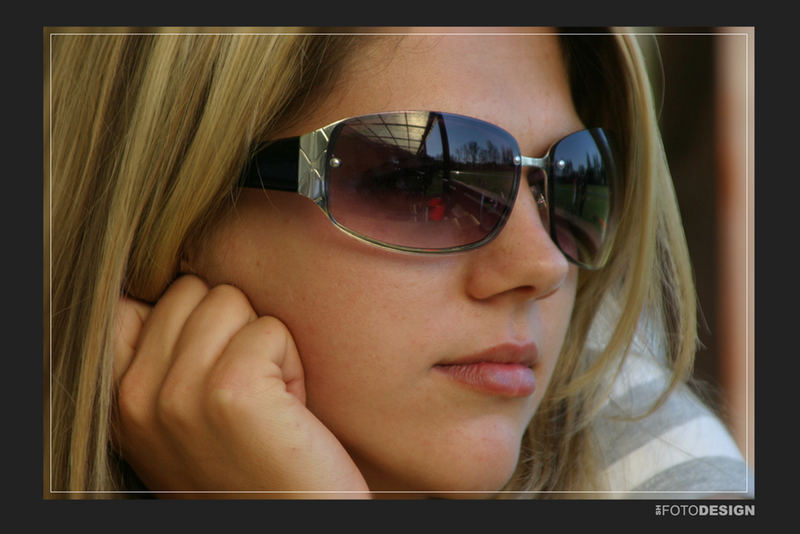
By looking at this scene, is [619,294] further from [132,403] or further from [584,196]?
[132,403]

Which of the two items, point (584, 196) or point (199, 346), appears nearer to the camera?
point (199, 346)

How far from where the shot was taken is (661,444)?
1923mm

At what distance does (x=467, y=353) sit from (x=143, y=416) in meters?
0.67

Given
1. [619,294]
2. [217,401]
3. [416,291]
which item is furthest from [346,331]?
[619,294]

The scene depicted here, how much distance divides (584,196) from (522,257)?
22 centimetres

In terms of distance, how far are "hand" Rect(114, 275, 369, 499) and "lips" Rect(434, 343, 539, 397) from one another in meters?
0.29

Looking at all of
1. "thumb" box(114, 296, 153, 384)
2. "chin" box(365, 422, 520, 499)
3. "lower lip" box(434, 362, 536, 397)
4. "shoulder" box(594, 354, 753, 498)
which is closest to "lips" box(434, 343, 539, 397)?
"lower lip" box(434, 362, 536, 397)

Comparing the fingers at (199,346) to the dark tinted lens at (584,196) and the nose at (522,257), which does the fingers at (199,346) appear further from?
the dark tinted lens at (584,196)

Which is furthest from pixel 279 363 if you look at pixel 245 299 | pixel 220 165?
pixel 220 165

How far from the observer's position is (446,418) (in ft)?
5.31

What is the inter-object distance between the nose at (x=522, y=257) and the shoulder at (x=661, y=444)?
0.46 m

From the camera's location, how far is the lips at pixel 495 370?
5.31ft

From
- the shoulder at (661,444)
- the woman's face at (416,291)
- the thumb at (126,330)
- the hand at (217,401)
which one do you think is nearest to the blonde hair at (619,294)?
the shoulder at (661,444)

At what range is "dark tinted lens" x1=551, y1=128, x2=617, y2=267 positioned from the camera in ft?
5.36
